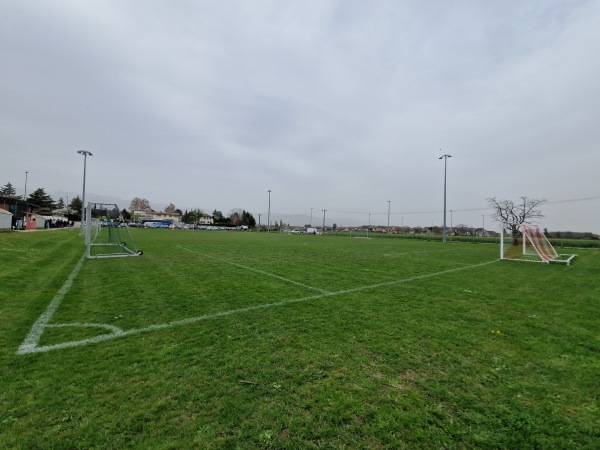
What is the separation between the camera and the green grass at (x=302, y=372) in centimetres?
225

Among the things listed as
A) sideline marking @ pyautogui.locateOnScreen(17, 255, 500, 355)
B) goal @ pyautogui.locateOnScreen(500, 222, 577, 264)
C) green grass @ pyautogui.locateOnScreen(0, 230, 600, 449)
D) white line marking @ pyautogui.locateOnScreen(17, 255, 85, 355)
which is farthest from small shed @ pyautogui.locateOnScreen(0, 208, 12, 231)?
goal @ pyautogui.locateOnScreen(500, 222, 577, 264)

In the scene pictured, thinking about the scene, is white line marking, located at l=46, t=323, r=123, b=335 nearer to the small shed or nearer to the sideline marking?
the sideline marking

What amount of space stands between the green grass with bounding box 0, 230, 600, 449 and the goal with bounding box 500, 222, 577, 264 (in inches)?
450

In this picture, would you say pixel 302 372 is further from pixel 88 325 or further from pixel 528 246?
pixel 528 246

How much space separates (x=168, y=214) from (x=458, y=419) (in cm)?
15203

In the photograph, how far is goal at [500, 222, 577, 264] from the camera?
15.9 m

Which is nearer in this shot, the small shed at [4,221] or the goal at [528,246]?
the goal at [528,246]

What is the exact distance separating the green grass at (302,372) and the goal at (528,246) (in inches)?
450

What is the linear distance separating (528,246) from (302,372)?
25.3 meters

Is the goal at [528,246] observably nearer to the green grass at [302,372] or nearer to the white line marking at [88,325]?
the green grass at [302,372]

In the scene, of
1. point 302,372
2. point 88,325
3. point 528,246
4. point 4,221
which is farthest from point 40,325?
point 4,221

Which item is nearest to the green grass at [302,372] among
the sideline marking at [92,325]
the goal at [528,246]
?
the sideline marking at [92,325]

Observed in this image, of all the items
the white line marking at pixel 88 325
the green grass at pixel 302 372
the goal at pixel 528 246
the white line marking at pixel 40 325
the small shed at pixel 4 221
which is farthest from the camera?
the small shed at pixel 4 221

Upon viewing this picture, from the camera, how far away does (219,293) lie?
22.1 ft
